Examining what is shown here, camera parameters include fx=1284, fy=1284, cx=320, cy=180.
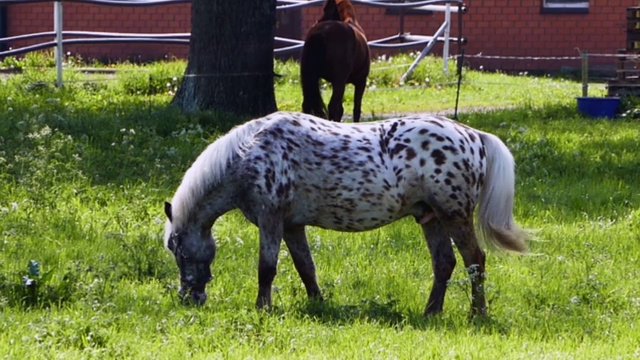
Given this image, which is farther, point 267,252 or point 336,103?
point 336,103

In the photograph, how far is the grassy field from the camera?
6.90 metres

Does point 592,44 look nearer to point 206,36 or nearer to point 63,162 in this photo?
point 206,36

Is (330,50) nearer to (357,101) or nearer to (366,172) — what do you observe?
(357,101)

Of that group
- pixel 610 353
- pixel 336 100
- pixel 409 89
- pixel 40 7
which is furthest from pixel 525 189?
pixel 40 7

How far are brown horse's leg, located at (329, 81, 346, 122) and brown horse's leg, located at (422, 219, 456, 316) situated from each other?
732cm

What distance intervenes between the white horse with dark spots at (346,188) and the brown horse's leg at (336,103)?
740 centimetres

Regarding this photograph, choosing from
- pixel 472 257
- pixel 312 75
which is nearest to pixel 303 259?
pixel 472 257

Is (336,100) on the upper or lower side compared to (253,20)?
lower

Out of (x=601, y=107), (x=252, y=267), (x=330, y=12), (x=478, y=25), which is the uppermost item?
(x=330, y=12)

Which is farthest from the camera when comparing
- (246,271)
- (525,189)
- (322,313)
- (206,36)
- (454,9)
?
(454,9)

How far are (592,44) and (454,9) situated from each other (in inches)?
246

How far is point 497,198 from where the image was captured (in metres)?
8.03

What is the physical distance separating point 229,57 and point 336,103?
1429mm

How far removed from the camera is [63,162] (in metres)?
12.2
